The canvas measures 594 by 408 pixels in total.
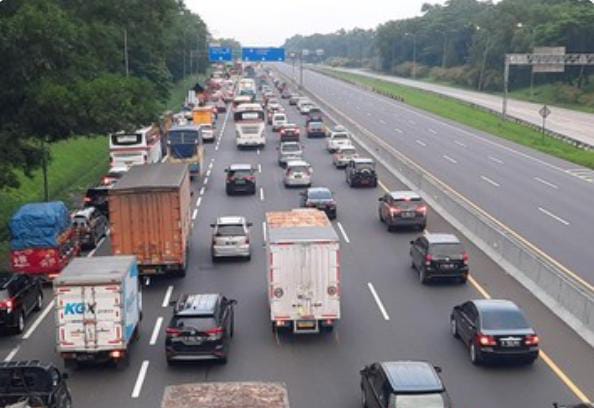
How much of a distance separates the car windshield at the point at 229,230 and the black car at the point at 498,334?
12598 mm

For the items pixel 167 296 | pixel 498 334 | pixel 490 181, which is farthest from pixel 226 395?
pixel 490 181

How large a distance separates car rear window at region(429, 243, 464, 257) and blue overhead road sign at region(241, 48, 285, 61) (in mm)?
105347

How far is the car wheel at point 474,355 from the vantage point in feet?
70.2

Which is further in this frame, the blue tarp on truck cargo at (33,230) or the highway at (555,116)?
the highway at (555,116)

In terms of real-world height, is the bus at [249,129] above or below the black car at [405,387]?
below

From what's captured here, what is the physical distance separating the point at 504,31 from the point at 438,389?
5751 inches

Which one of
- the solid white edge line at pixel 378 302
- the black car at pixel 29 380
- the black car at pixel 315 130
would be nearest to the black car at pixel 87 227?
the solid white edge line at pixel 378 302

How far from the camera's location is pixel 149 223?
29.3 m

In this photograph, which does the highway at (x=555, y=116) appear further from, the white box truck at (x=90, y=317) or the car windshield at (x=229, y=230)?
the white box truck at (x=90, y=317)

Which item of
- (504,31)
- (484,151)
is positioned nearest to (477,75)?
(504,31)

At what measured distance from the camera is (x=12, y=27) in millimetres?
33781

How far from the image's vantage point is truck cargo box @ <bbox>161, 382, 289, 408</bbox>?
18.6 metres

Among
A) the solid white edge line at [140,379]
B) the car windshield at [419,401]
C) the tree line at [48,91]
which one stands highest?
the tree line at [48,91]

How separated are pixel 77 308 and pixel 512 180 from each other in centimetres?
3721
